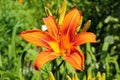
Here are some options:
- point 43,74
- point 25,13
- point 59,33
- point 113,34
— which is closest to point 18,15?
point 25,13

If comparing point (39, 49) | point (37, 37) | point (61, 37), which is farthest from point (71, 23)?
point (39, 49)

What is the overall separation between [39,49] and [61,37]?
2.34 meters

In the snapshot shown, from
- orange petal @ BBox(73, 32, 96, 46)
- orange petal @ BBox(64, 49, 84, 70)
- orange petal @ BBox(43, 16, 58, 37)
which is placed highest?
orange petal @ BBox(43, 16, 58, 37)

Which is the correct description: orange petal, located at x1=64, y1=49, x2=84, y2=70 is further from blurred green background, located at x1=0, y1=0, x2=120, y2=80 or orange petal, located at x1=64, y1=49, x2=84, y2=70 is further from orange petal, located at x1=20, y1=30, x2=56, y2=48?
blurred green background, located at x1=0, y1=0, x2=120, y2=80

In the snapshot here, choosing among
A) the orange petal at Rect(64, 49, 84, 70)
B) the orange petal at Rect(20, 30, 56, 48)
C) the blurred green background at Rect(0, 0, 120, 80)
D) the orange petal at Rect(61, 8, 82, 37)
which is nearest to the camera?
the orange petal at Rect(64, 49, 84, 70)

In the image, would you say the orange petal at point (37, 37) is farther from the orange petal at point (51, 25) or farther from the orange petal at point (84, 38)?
the orange petal at point (84, 38)

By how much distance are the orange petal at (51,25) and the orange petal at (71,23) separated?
0.12 feet

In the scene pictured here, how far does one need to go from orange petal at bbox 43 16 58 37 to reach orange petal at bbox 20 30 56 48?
0.10 feet

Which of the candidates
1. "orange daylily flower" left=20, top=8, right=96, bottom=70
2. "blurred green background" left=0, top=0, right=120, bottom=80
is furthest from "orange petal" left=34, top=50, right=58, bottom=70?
"blurred green background" left=0, top=0, right=120, bottom=80

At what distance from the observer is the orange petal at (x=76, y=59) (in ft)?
5.85

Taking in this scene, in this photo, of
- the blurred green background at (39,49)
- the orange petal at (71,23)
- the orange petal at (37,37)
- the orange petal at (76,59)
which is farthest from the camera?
the blurred green background at (39,49)

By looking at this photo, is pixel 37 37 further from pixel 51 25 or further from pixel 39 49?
pixel 39 49

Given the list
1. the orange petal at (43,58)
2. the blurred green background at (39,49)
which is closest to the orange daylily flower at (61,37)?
the orange petal at (43,58)

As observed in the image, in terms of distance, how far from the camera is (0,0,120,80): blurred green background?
2836 mm
